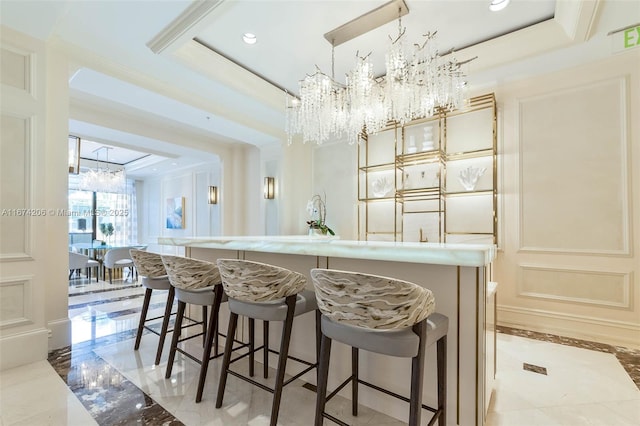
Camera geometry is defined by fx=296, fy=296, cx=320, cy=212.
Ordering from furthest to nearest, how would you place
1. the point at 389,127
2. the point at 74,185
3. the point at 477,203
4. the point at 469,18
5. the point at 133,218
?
the point at 133,218 → the point at 74,185 → the point at 389,127 → the point at 477,203 → the point at 469,18

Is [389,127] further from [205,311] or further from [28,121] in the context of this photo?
[28,121]

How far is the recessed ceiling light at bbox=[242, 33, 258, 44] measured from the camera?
9.75ft

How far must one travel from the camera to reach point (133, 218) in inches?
363

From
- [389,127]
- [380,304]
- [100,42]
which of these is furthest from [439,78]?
[100,42]

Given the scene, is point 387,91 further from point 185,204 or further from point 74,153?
point 185,204

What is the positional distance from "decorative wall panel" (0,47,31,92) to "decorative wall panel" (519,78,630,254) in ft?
15.8

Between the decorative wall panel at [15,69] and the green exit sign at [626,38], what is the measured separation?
509 centimetres

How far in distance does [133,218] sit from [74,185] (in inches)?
67.8

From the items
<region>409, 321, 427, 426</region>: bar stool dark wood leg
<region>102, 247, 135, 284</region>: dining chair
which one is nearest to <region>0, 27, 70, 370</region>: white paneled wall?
<region>409, 321, 427, 426</region>: bar stool dark wood leg

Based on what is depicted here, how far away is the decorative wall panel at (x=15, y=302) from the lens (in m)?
2.33

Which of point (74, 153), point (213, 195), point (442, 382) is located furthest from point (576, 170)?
point (213, 195)

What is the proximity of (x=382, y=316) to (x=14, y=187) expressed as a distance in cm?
304

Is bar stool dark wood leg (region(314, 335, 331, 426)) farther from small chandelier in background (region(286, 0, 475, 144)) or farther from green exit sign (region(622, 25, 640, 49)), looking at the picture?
green exit sign (region(622, 25, 640, 49))

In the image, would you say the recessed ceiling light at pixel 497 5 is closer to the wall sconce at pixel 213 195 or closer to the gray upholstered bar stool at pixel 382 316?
the gray upholstered bar stool at pixel 382 316
